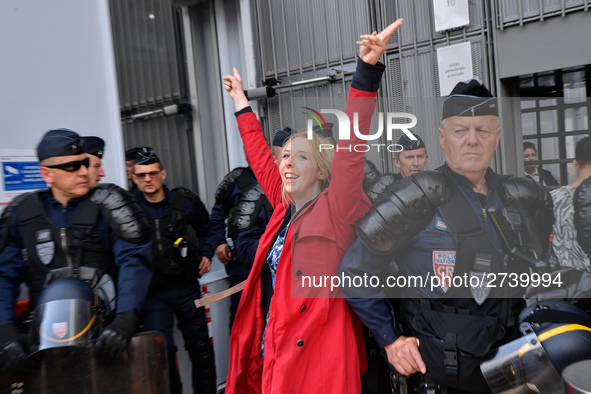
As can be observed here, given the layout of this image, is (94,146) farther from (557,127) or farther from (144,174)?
(557,127)

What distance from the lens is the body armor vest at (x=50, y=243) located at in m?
2.45

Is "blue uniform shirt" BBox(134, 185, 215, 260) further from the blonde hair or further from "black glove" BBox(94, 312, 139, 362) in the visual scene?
the blonde hair

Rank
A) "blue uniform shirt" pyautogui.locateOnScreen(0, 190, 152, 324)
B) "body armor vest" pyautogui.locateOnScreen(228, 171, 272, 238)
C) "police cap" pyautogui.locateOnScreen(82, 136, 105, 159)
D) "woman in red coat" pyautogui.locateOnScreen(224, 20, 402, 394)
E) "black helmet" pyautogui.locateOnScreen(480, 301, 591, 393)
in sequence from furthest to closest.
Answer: "body armor vest" pyautogui.locateOnScreen(228, 171, 272, 238), "police cap" pyautogui.locateOnScreen(82, 136, 105, 159), "blue uniform shirt" pyautogui.locateOnScreen(0, 190, 152, 324), "woman in red coat" pyautogui.locateOnScreen(224, 20, 402, 394), "black helmet" pyautogui.locateOnScreen(480, 301, 591, 393)

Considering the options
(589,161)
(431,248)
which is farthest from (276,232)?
(589,161)

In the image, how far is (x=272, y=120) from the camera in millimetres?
4348

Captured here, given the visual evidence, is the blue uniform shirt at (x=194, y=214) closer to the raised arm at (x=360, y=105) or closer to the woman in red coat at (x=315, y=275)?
the woman in red coat at (x=315, y=275)

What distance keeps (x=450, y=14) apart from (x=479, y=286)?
1745 millimetres

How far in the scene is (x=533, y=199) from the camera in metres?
1.51

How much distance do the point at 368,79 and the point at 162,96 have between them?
3385mm

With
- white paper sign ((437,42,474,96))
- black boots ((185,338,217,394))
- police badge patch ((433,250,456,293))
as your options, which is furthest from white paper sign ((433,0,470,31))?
black boots ((185,338,217,394))

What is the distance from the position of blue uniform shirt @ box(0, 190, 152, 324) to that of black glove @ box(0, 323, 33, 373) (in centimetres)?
19

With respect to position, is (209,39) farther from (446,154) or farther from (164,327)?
(446,154)

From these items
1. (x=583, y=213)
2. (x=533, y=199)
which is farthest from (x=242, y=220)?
(x=583, y=213)

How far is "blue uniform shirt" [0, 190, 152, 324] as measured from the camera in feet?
7.85
